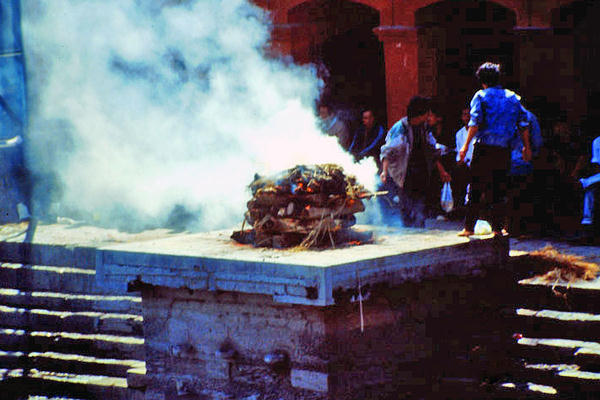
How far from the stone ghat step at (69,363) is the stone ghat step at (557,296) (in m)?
3.59

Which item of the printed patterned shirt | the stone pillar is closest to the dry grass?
the printed patterned shirt

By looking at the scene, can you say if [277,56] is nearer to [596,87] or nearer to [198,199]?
[198,199]

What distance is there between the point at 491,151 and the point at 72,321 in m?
4.96

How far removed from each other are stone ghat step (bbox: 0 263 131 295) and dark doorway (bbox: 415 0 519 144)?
7.34 meters

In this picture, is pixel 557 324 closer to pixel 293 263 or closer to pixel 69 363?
pixel 293 263

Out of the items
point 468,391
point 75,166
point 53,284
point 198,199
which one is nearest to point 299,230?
point 468,391

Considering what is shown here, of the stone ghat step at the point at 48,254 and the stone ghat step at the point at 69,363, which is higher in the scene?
the stone ghat step at the point at 48,254

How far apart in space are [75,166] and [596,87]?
8862mm

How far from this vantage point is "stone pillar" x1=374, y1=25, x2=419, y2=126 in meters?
13.7

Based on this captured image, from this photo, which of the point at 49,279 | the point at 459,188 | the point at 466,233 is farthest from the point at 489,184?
the point at 49,279

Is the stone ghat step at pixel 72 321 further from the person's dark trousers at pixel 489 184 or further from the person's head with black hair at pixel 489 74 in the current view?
the person's head with black hair at pixel 489 74

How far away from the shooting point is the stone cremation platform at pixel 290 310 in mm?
6602

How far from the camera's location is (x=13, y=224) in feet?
44.3

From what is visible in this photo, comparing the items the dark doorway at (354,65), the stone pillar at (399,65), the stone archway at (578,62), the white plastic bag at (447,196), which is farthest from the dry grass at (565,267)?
the dark doorway at (354,65)
